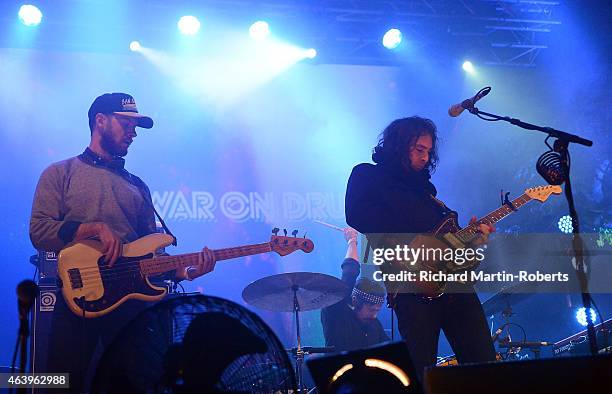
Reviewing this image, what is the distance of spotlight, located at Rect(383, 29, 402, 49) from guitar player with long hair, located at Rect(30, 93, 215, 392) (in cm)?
466

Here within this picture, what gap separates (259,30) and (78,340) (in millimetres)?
5345

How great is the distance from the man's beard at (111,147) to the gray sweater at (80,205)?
24 cm

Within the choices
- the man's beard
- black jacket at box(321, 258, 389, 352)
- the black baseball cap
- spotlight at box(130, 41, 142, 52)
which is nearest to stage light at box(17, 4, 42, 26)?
spotlight at box(130, 41, 142, 52)

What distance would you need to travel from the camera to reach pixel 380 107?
8.97 meters

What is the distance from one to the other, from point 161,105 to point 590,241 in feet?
18.5

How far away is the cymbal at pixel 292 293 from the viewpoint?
18.4 ft

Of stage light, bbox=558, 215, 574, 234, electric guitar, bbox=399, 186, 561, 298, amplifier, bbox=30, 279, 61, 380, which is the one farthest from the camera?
stage light, bbox=558, 215, 574, 234

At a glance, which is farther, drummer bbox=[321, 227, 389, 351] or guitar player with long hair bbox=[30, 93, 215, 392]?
drummer bbox=[321, 227, 389, 351]

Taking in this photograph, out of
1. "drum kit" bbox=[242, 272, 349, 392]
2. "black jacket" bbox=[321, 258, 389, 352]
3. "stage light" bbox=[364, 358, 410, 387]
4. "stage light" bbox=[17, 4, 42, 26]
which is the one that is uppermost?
"stage light" bbox=[17, 4, 42, 26]

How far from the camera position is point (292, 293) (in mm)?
5883

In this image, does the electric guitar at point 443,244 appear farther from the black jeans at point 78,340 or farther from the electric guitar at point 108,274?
the black jeans at point 78,340

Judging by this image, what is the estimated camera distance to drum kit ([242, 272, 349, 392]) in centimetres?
558
